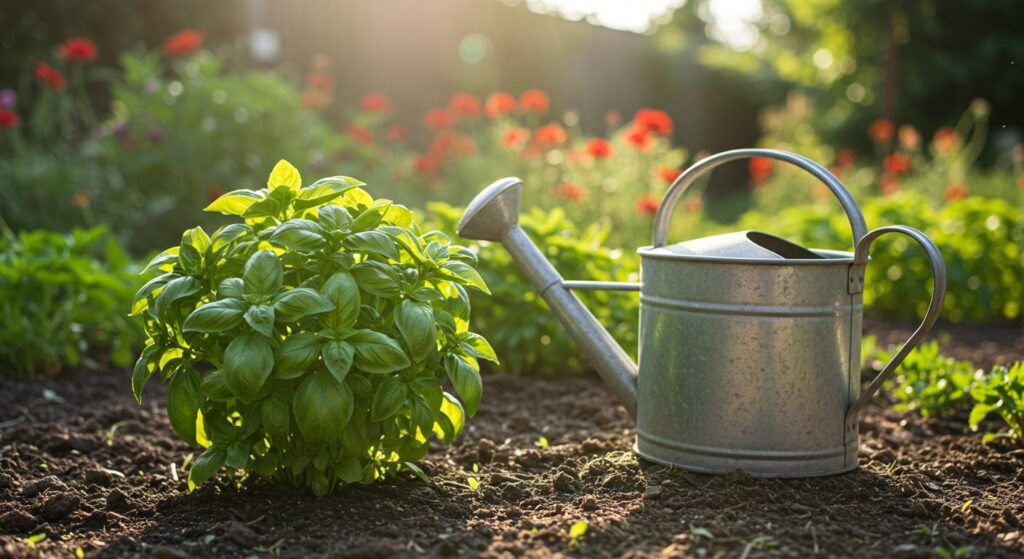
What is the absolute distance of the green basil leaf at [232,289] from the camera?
5.76 feet

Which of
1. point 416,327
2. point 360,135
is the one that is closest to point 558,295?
point 416,327

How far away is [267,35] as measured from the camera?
7.21 metres

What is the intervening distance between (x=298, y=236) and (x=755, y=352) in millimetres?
943

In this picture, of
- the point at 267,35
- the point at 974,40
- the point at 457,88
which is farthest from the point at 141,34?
the point at 974,40

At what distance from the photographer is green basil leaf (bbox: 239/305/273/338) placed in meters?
1.69

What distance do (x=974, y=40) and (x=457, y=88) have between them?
19.0ft

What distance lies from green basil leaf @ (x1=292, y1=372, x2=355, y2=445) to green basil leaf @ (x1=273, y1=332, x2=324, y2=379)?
3 cm

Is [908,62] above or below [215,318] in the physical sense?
above

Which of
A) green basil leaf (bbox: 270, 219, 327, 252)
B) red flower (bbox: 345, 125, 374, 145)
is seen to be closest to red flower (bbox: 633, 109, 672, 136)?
red flower (bbox: 345, 125, 374, 145)

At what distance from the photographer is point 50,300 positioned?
3234mm

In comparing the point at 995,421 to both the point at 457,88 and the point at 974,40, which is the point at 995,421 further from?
the point at 974,40

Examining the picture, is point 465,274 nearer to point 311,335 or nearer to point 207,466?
point 311,335

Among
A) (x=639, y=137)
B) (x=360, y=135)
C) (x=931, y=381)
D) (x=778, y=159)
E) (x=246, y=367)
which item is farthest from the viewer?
(x=360, y=135)

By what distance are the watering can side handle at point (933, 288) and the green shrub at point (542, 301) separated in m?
1.09
